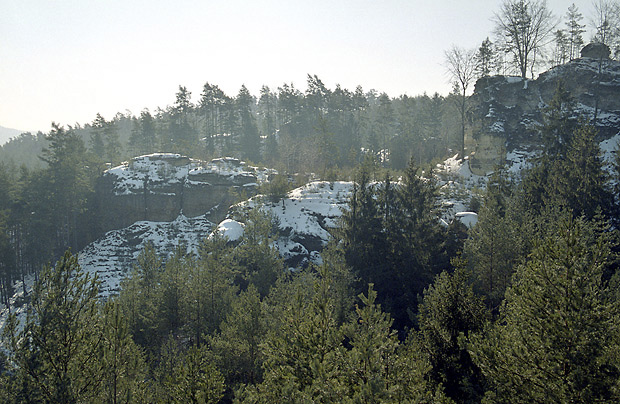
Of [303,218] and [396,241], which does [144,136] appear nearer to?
[303,218]

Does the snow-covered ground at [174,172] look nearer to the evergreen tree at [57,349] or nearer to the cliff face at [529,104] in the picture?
the cliff face at [529,104]

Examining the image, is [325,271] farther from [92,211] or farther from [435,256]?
[92,211]

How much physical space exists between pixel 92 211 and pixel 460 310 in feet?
158

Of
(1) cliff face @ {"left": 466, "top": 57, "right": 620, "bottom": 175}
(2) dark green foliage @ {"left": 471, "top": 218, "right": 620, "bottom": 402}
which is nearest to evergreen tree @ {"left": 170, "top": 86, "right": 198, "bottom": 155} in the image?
(1) cliff face @ {"left": 466, "top": 57, "right": 620, "bottom": 175}

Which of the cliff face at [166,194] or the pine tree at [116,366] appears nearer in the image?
the pine tree at [116,366]

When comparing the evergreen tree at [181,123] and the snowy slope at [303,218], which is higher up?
the evergreen tree at [181,123]

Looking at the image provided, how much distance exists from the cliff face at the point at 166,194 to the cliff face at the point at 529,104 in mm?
26660

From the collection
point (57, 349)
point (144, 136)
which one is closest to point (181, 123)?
point (144, 136)

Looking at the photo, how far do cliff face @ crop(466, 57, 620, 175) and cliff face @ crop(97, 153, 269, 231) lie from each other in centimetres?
2666

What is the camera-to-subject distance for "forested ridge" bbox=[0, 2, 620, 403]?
8.44m

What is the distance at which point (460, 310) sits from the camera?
11.0m

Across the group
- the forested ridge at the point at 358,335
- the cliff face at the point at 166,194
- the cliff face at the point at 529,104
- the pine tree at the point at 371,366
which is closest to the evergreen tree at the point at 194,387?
the forested ridge at the point at 358,335

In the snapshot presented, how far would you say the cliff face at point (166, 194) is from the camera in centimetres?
4625

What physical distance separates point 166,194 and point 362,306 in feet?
110
